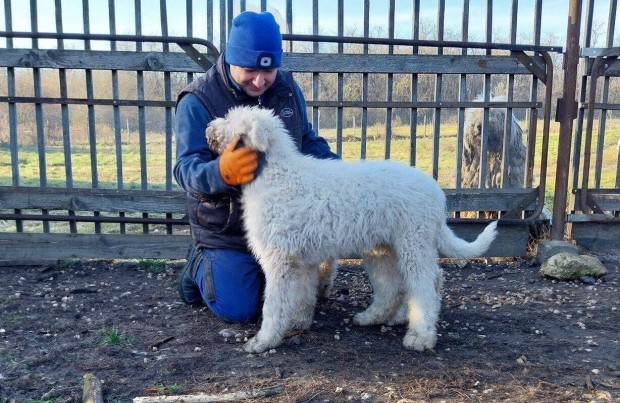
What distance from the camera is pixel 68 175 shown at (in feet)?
21.3

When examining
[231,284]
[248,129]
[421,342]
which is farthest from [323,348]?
[248,129]

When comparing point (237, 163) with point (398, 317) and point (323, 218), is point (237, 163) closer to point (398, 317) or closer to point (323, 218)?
point (323, 218)

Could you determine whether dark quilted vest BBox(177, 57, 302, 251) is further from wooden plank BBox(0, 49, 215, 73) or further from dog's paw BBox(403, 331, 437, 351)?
wooden plank BBox(0, 49, 215, 73)

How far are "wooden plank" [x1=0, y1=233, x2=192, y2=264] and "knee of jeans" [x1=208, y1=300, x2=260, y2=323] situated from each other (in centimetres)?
202

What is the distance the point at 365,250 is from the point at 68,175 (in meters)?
3.92

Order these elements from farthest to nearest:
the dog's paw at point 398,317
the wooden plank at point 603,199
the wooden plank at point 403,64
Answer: the wooden plank at point 603,199 < the wooden plank at point 403,64 < the dog's paw at point 398,317

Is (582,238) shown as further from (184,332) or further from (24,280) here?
(24,280)

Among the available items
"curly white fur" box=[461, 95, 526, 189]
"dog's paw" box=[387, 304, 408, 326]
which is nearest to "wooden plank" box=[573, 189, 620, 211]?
"curly white fur" box=[461, 95, 526, 189]

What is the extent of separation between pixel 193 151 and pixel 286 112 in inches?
33.8

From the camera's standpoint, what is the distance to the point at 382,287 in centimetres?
462

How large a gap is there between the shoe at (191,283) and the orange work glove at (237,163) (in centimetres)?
133

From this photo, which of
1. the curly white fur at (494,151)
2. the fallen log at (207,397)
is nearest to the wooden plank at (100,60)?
the fallen log at (207,397)

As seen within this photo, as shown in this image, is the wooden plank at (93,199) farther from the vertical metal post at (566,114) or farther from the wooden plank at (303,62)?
the vertical metal post at (566,114)

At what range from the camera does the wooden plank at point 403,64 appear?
6375 millimetres
